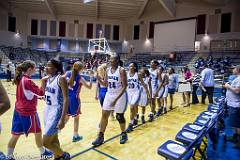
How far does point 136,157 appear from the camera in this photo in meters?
3.70

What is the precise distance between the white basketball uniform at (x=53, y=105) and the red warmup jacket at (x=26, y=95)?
242 millimetres

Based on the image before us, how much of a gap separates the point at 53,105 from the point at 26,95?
0.50 meters

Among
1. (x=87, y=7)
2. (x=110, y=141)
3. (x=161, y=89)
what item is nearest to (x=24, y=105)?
(x=110, y=141)

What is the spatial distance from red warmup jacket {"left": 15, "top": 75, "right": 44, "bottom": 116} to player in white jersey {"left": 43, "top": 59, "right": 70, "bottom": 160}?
25 cm

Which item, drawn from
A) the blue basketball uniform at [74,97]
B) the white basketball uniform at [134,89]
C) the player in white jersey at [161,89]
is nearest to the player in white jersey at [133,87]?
the white basketball uniform at [134,89]

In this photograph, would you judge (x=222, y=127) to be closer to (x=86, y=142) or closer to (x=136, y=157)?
(x=136, y=157)

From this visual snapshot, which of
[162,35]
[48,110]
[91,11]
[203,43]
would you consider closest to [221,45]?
[203,43]

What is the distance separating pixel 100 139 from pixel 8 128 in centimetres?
231

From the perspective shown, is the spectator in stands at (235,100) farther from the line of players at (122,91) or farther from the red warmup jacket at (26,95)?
the red warmup jacket at (26,95)

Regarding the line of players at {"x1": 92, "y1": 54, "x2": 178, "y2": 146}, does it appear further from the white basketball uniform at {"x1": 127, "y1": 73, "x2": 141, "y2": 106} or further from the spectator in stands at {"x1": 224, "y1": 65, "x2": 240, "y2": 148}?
the spectator in stands at {"x1": 224, "y1": 65, "x2": 240, "y2": 148}

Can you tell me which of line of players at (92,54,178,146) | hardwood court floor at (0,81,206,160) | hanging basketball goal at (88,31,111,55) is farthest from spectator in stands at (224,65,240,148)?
hanging basketball goal at (88,31,111,55)

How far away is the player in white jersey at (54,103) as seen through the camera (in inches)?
109

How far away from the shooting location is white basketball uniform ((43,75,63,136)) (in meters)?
2.80

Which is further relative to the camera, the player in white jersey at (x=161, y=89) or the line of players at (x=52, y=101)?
the player in white jersey at (x=161, y=89)
